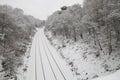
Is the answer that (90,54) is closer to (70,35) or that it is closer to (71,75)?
(71,75)

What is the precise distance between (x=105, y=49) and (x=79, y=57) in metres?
4.38

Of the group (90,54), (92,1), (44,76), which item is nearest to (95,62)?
(90,54)

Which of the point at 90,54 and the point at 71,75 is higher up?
the point at 90,54

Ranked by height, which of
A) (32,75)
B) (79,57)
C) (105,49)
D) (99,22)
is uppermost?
(99,22)

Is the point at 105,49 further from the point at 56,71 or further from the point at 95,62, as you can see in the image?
the point at 56,71

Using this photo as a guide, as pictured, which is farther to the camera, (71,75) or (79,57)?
(79,57)

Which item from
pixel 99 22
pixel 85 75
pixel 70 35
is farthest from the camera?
pixel 70 35

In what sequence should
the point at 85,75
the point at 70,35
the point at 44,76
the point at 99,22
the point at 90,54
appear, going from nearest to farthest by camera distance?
the point at 85,75 < the point at 44,76 < the point at 99,22 < the point at 90,54 < the point at 70,35

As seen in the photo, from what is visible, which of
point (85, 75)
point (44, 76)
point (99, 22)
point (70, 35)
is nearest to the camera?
→ point (85, 75)

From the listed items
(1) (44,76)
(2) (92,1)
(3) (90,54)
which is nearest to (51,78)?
(1) (44,76)

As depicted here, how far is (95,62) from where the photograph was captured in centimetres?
1498

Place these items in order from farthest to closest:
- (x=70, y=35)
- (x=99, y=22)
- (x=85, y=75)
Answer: (x=70, y=35)
(x=99, y=22)
(x=85, y=75)

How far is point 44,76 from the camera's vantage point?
48.4ft

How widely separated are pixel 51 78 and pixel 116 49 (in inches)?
406
